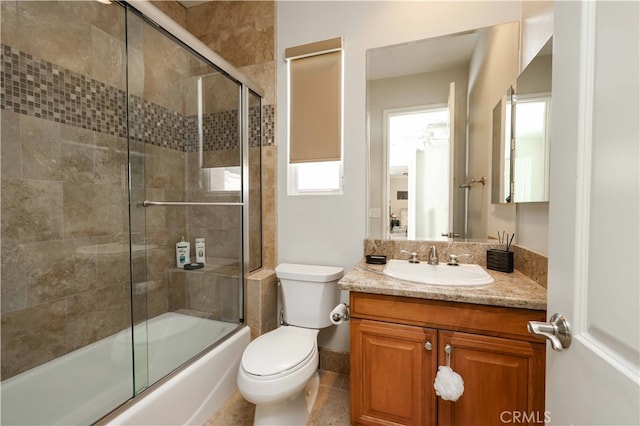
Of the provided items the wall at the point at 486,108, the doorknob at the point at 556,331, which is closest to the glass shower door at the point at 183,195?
the wall at the point at 486,108

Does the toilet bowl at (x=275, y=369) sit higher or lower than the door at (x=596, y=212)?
lower

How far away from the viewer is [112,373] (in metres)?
1.45

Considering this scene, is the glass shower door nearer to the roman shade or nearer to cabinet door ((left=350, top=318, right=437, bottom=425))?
the roman shade

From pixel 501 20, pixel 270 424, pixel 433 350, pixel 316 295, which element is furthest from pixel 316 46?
pixel 270 424

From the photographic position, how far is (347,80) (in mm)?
1792

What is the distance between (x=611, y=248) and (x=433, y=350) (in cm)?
91

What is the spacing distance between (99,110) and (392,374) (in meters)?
2.19

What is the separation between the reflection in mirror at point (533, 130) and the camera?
3.87 feet

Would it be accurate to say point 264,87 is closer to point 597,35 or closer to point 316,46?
point 316,46

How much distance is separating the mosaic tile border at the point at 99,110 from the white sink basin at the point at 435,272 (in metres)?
1.24

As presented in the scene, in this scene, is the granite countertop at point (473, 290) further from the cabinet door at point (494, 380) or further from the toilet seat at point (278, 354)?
the toilet seat at point (278, 354)

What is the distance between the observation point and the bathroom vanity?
1062 mm

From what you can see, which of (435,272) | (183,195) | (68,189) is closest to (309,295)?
(435,272)

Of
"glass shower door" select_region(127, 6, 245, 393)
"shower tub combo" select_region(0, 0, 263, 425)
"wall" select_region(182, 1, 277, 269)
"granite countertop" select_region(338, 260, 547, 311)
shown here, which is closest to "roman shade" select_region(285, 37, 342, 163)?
"wall" select_region(182, 1, 277, 269)
